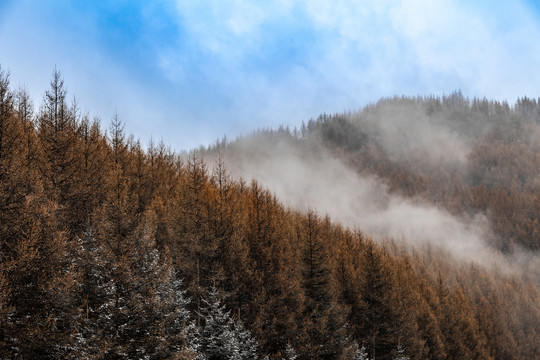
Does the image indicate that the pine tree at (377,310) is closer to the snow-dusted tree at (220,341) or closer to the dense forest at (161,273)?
the dense forest at (161,273)

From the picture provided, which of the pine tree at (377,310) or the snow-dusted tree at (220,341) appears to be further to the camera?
the pine tree at (377,310)

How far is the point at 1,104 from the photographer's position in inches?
642

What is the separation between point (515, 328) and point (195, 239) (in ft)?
314

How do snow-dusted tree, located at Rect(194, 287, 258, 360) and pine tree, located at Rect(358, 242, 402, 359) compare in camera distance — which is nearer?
snow-dusted tree, located at Rect(194, 287, 258, 360)

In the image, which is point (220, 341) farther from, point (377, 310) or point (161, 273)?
point (377, 310)

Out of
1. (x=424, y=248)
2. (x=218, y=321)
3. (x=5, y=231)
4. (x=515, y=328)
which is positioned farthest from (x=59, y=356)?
(x=424, y=248)

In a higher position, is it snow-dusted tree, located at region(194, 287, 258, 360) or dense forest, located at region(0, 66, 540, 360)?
dense forest, located at region(0, 66, 540, 360)

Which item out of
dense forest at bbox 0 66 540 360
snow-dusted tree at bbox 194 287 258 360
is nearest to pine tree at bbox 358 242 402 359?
dense forest at bbox 0 66 540 360

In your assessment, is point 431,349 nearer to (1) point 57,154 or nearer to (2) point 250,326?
(2) point 250,326

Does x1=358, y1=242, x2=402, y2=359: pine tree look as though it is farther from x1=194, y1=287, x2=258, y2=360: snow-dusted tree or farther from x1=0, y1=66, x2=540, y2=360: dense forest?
x1=194, y1=287, x2=258, y2=360: snow-dusted tree

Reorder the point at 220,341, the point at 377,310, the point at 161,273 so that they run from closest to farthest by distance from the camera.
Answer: the point at 161,273
the point at 220,341
the point at 377,310

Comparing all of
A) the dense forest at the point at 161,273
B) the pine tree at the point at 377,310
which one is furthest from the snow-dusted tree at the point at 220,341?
the pine tree at the point at 377,310

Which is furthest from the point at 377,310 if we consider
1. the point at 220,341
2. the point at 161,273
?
the point at 161,273

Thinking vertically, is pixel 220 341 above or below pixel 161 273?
below
